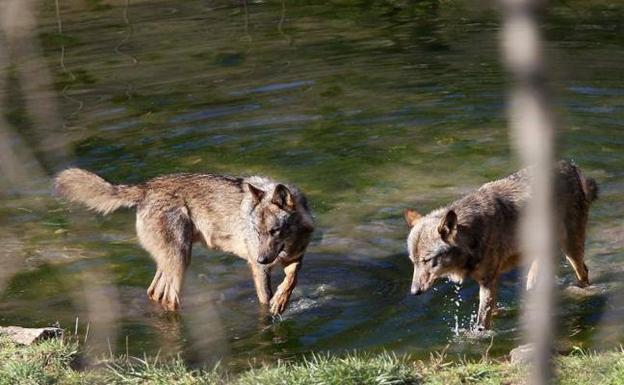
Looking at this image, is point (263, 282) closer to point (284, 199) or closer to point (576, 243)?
point (284, 199)

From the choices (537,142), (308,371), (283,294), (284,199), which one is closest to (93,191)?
(284,199)

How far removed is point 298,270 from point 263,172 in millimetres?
2983

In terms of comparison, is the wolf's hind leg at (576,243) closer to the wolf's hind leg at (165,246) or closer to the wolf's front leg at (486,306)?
the wolf's front leg at (486,306)

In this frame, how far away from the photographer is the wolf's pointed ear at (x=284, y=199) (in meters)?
9.31

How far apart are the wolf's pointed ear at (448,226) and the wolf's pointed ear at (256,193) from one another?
1862 mm

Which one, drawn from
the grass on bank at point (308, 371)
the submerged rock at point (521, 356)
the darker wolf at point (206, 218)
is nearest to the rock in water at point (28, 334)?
the grass on bank at point (308, 371)

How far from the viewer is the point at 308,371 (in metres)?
6.51

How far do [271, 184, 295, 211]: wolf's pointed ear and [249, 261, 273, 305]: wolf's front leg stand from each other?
0.52 m

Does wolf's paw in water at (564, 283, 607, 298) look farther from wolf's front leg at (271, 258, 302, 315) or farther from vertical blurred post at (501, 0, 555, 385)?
vertical blurred post at (501, 0, 555, 385)

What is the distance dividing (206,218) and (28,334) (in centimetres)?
241

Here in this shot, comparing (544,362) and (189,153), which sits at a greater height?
(544,362)

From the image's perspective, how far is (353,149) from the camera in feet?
42.4

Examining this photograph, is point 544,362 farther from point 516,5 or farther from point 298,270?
point 298,270

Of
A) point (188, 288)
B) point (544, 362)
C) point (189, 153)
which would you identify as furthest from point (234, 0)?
point (544, 362)
